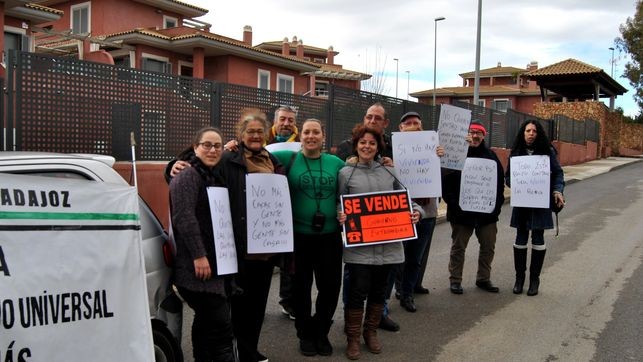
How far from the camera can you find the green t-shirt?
13.2ft

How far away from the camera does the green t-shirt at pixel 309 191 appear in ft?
13.2

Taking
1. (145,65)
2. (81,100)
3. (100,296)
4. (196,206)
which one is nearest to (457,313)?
(196,206)

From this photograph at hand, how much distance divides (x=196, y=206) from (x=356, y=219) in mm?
1321

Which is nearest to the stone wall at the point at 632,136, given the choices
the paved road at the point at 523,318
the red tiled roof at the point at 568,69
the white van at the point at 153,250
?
the red tiled roof at the point at 568,69

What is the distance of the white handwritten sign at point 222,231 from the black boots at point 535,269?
12.8 ft

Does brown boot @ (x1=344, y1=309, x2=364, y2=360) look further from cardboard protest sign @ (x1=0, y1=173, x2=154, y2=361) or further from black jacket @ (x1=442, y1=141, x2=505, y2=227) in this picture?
black jacket @ (x1=442, y1=141, x2=505, y2=227)

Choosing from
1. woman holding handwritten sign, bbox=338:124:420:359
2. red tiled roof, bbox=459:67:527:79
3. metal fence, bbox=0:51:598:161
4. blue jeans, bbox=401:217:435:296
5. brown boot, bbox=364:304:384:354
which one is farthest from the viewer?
red tiled roof, bbox=459:67:527:79

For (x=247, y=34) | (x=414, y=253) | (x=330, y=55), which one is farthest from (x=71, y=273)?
(x=330, y=55)

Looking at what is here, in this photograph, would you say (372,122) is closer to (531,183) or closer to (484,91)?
(531,183)

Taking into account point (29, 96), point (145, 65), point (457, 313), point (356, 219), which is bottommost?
point (457, 313)

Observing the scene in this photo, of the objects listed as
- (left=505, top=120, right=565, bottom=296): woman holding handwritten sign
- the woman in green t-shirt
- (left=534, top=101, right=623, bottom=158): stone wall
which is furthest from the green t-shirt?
(left=534, top=101, right=623, bottom=158): stone wall

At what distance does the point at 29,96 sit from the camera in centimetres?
580

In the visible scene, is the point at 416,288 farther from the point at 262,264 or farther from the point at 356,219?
the point at 262,264

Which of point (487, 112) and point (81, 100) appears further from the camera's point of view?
point (487, 112)
